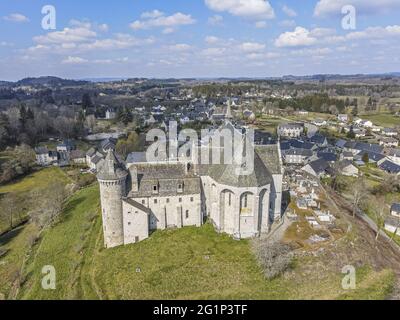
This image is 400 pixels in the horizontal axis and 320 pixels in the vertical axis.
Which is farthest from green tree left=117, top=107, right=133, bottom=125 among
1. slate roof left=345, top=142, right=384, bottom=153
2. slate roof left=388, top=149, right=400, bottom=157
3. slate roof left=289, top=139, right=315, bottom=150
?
slate roof left=388, top=149, right=400, bottom=157

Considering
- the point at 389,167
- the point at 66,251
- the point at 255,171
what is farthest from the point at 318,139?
the point at 66,251

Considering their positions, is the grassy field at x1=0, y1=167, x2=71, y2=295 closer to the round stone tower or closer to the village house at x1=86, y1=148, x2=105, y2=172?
the village house at x1=86, y1=148, x2=105, y2=172

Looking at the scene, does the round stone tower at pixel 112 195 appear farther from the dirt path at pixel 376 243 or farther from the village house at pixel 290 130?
the village house at pixel 290 130

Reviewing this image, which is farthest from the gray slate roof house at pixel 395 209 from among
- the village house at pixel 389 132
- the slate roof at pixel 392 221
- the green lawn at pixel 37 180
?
the village house at pixel 389 132

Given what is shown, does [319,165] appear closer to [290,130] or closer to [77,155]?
[290,130]
